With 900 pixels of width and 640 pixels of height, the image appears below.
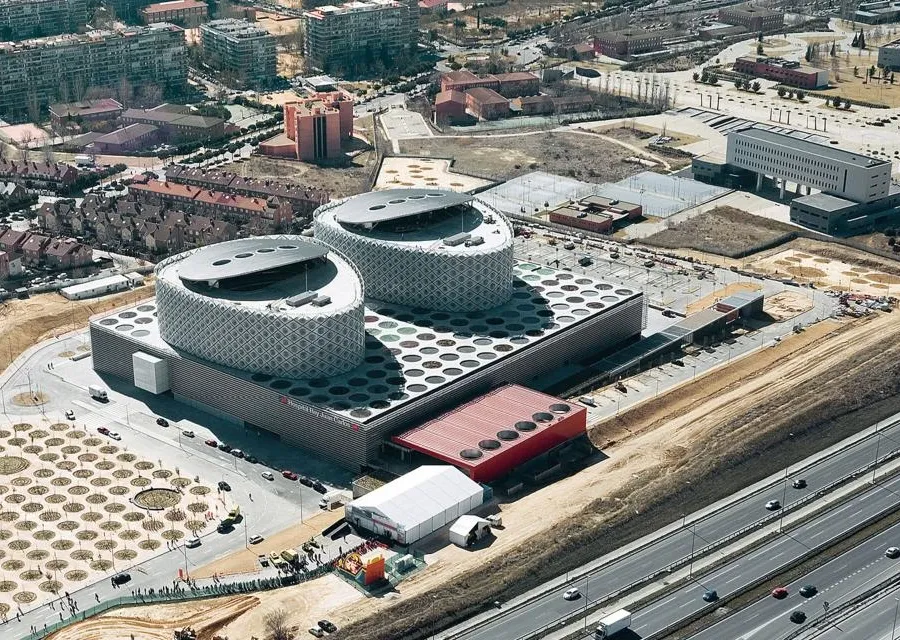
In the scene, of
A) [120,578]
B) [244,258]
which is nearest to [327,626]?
[120,578]

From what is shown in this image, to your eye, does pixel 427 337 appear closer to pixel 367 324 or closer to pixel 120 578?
pixel 367 324

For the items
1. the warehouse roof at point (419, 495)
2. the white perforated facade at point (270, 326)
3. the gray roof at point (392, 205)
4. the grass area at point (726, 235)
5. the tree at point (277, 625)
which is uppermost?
the gray roof at point (392, 205)

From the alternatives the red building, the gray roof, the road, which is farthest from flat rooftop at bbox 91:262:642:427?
the road

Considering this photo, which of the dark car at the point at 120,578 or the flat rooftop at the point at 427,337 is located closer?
the dark car at the point at 120,578

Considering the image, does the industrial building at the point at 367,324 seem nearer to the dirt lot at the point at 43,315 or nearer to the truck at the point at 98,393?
the truck at the point at 98,393

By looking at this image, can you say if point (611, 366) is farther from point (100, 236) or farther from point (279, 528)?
point (100, 236)

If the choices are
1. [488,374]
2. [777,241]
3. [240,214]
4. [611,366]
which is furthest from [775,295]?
[240,214]

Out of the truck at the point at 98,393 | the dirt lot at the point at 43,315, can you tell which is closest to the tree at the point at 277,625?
the truck at the point at 98,393

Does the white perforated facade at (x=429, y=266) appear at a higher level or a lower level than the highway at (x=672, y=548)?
higher

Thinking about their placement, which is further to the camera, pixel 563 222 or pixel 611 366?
pixel 563 222
